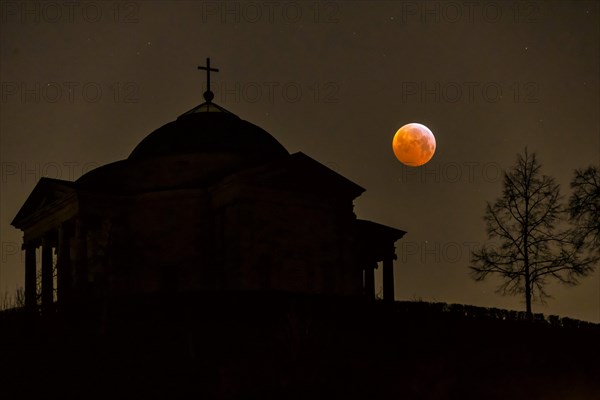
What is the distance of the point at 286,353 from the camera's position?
42344 millimetres

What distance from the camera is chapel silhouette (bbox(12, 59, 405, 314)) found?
57.5m

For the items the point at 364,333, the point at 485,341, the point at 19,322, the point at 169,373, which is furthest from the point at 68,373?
the point at 485,341

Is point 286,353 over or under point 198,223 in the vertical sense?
under

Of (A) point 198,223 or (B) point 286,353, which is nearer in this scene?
(B) point 286,353

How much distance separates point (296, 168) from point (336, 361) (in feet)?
57.9

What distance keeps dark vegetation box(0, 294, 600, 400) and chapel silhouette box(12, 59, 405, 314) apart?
7.63 metres

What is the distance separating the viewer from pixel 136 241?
60.5 meters

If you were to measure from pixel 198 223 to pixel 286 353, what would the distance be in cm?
1814

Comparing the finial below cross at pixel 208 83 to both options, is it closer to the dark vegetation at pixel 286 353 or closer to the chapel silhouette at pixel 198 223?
the chapel silhouette at pixel 198 223

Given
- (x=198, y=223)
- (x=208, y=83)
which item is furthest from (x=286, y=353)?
(x=208, y=83)

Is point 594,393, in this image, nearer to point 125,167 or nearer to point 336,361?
point 336,361

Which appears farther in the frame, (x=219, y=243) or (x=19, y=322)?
(x=219, y=243)

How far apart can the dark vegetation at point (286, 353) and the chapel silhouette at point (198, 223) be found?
763 centimetres

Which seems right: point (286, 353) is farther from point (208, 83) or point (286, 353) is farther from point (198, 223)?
point (208, 83)
